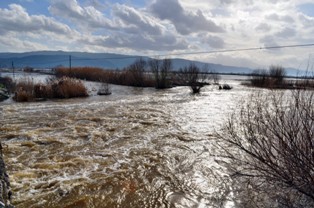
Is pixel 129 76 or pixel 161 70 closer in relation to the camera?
pixel 161 70

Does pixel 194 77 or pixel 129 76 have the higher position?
pixel 194 77

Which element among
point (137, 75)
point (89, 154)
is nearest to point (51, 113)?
point (89, 154)

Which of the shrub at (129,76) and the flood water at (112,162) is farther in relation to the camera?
the shrub at (129,76)

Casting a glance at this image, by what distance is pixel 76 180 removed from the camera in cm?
618

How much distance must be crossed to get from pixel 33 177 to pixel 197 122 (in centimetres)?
856

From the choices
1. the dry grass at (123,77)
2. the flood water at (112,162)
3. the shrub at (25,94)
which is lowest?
the flood water at (112,162)

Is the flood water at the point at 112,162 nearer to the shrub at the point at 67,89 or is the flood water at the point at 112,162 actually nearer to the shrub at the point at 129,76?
the shrub at the point at 67,89

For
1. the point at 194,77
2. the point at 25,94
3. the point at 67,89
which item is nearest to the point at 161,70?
the point at 194,77

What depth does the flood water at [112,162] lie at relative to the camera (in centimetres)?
538

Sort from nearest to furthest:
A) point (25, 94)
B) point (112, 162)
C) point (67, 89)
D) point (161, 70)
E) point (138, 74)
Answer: point (112, 162) → point (25, 94) → point (67, 89) → point (161, 70) → point (138, 74)

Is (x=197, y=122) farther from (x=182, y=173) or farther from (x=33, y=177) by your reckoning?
(x=33, y=177)

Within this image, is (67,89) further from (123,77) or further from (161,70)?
(161,70)

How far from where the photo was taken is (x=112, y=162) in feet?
24.5

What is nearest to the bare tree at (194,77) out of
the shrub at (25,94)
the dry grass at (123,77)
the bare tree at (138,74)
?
the dry grass at (123,77)
